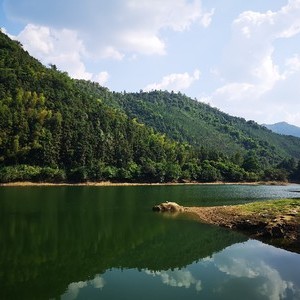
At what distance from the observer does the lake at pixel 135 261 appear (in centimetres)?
2442

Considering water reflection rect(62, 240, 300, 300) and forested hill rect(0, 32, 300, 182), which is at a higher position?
forested hill rect(0, 32, 300, 182)

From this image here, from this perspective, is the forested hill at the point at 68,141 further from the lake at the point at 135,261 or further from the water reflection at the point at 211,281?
the water reflection at the point at 211,281

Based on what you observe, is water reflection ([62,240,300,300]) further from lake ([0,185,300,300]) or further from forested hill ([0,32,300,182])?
forested hill ([0,32,300,182])

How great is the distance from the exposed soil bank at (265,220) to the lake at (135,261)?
7.53 ft

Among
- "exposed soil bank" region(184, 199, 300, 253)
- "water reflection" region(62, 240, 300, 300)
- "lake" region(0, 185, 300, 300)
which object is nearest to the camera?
"water reflection" region(62, 240, 300, 300)

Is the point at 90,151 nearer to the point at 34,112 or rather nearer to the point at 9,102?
the point at 34,112

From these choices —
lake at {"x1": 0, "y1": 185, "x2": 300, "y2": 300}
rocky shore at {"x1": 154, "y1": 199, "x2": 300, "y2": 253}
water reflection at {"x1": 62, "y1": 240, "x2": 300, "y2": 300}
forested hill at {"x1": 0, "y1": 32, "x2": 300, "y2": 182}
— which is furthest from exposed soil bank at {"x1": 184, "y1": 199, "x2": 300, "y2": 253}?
forested hill at {"x1": 0, "y1": 32, "x2": 300, "y2": 182}

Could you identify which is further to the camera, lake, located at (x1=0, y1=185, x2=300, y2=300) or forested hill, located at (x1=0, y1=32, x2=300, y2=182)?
forested hill, located at (x1=0, y1=32, x2=300, y2=182)

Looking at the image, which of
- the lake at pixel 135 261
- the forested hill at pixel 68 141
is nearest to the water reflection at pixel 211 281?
the lake at pixel 135 261

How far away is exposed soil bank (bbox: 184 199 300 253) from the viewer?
132 ft

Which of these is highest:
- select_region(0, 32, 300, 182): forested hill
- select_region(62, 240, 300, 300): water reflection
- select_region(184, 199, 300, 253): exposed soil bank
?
select_region(0, 32, 300, 182): forested hill

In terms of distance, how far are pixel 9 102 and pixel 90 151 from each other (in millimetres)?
34656

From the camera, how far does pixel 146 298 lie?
23125 millimetres

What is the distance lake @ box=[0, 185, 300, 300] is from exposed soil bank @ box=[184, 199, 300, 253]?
2.29 m
